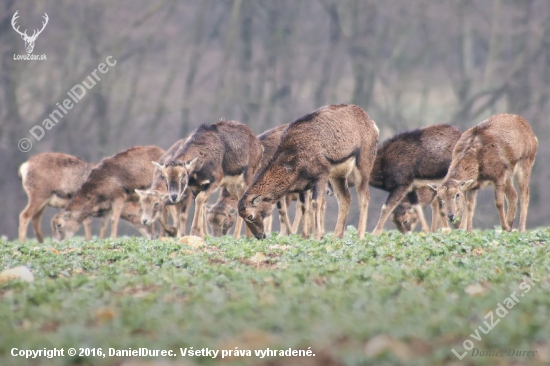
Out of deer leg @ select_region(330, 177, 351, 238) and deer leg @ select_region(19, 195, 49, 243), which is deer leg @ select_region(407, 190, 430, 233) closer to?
deer leg @ select_region(330, 177, 351, 238)

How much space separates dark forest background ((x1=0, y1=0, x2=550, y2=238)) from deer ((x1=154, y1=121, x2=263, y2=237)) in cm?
1499

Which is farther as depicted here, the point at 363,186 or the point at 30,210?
the point at 30,210

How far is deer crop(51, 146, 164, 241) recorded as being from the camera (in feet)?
62.8

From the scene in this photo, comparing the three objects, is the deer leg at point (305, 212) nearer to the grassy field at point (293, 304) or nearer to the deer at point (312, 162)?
the deer at point (312, 162)

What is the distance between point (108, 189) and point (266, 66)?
1584 centimetres

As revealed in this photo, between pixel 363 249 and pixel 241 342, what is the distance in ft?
17.6

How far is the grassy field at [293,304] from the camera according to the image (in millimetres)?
5668

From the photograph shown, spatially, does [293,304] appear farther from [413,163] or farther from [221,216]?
[221,216]

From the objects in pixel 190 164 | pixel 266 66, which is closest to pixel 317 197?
pixel 190 164

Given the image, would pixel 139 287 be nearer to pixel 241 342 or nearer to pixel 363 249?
pixel 241 342

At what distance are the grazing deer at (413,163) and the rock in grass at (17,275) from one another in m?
8.57

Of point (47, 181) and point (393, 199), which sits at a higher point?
point (47, 181)

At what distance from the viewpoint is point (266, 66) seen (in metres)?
33.8

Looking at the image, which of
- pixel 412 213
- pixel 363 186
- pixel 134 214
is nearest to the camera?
pixel 363 186
